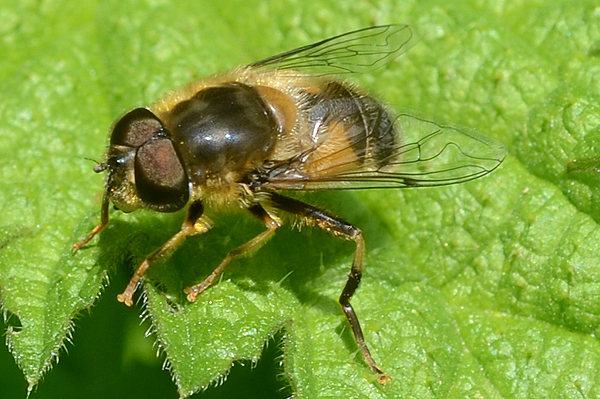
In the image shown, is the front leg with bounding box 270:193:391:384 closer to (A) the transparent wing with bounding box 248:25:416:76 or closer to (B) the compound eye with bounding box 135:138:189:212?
(B) the compound eye with bounding box 135:138:189:212

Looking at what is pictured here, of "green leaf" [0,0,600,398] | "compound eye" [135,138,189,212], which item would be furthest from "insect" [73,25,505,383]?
"green leaf" [0,0,600,398]

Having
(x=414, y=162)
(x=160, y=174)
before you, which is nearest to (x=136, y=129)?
(x=160, y=174)

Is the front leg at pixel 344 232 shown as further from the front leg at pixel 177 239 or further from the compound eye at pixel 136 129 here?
the compound eye at pixel 136 129

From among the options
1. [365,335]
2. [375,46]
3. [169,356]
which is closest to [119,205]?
[169,356]

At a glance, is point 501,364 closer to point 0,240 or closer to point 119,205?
point 119,205

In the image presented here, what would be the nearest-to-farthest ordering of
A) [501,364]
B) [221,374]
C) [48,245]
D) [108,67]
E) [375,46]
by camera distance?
[221,374] → [501,364] → [48,245] → [375,46] → [108,67]

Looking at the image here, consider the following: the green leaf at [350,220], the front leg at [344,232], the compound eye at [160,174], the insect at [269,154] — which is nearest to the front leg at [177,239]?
the insect at [269,154]

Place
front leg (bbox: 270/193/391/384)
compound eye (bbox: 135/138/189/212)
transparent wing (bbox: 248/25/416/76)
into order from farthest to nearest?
transparent wing (bbox: 248/25/416/76) < front leg (bbox: 270/193/391/384) < compound eye (bbox: 135/138/189/212)
